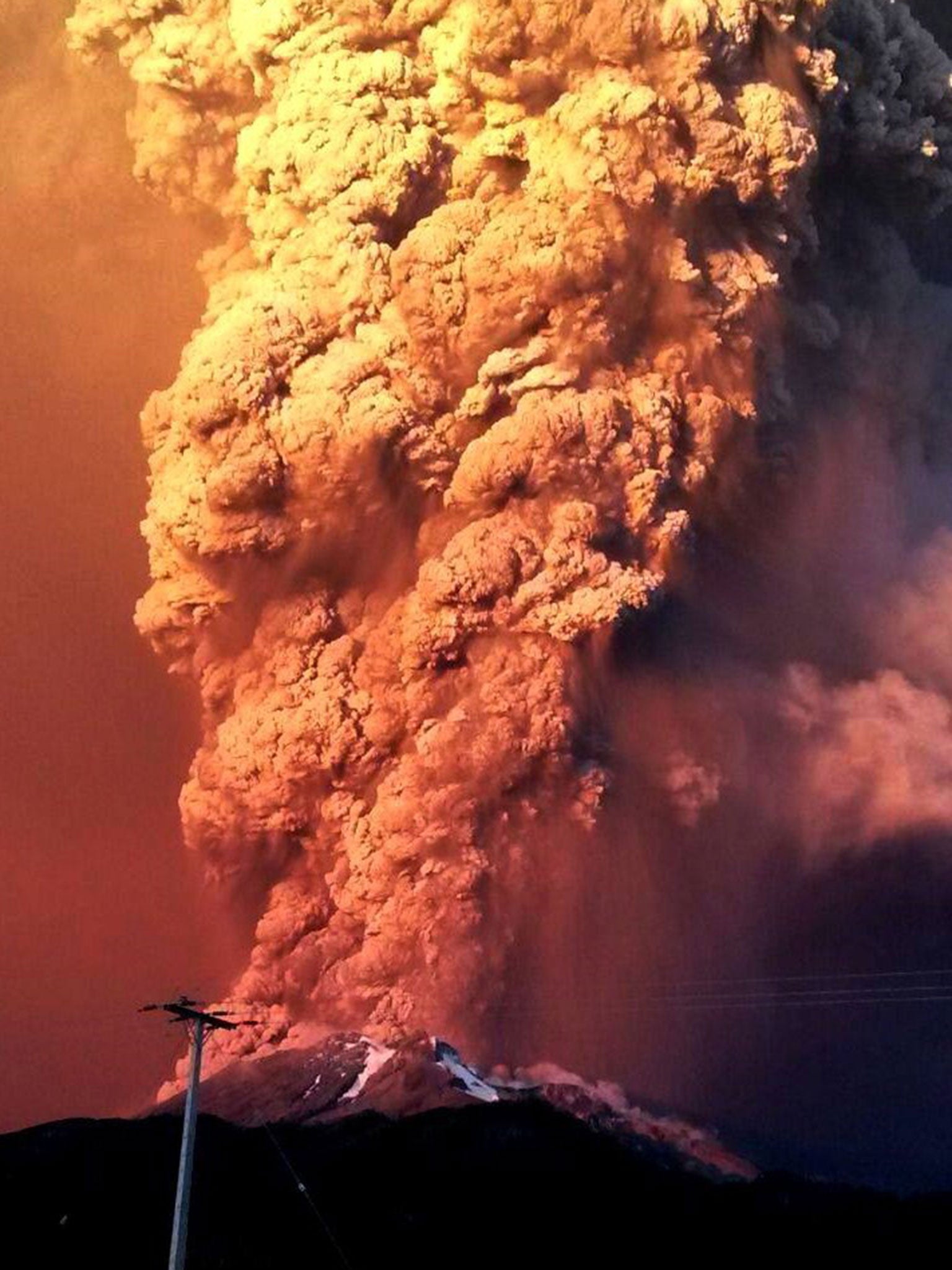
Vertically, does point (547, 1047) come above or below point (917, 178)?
A: below

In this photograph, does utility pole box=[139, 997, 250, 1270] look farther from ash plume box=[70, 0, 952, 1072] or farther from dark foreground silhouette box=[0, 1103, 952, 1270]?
ash plume box=[70, 0, 952, 1072]

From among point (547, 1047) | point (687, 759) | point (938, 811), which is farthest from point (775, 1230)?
point (938, 811)

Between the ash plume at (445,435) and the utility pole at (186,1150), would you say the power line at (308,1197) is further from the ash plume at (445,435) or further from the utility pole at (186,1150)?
the utility pole at (186,1150)

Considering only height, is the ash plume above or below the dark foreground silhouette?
above

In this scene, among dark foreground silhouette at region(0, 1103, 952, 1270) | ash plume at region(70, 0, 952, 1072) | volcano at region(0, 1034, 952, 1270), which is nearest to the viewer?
dark foreground silhouette at region(0, 1103, 952, 1270)

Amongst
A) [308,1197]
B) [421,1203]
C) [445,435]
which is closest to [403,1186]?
[421,1203]

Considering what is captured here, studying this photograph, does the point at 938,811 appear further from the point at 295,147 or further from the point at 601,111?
the point at 295,147

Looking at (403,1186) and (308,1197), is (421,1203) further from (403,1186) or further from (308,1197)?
(308,1197)

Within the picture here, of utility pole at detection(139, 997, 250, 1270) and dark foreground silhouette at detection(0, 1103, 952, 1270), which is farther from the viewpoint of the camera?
dark foreground silhouette at detection(0, 1103, 952, 1270)

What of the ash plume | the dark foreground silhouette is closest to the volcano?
the dark foreground silhouette
